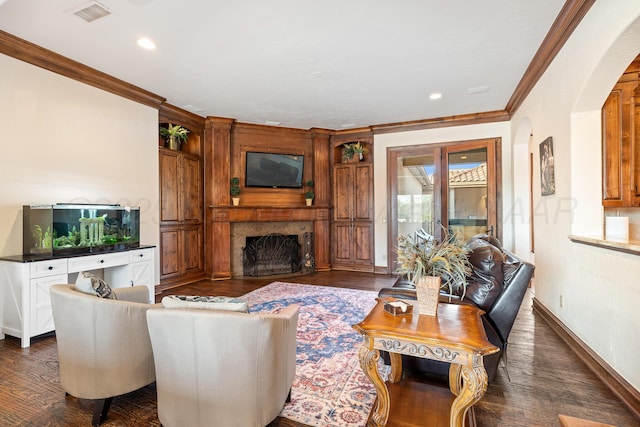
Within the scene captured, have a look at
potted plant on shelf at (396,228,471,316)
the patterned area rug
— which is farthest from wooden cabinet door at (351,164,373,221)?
potted plant on shelf at (396,228,471,316)

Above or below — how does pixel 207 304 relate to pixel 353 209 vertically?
below

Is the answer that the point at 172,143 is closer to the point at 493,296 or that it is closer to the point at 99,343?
the point at 99,343

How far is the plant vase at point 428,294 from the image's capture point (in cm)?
176

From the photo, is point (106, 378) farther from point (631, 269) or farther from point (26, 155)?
point (631, 269)

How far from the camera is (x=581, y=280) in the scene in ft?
8.97

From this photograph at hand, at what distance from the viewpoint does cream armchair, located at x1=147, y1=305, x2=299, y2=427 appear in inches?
59.3

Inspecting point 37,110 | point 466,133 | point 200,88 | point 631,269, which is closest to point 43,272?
point 37,110

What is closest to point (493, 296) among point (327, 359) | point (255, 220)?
point (327, 359)

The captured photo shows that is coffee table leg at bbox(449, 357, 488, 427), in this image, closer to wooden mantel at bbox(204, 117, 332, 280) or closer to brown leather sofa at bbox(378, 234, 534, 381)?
brown leather sofa at bbox(378, 234, 534, 381)

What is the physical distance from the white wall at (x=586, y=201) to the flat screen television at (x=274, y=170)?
4230 mm

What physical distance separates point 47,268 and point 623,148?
5.77 meters

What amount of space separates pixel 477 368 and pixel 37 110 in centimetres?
472

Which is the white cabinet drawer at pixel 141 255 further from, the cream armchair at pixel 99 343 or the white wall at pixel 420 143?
the white wall at pixel 420 143

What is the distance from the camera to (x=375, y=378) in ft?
5.51
